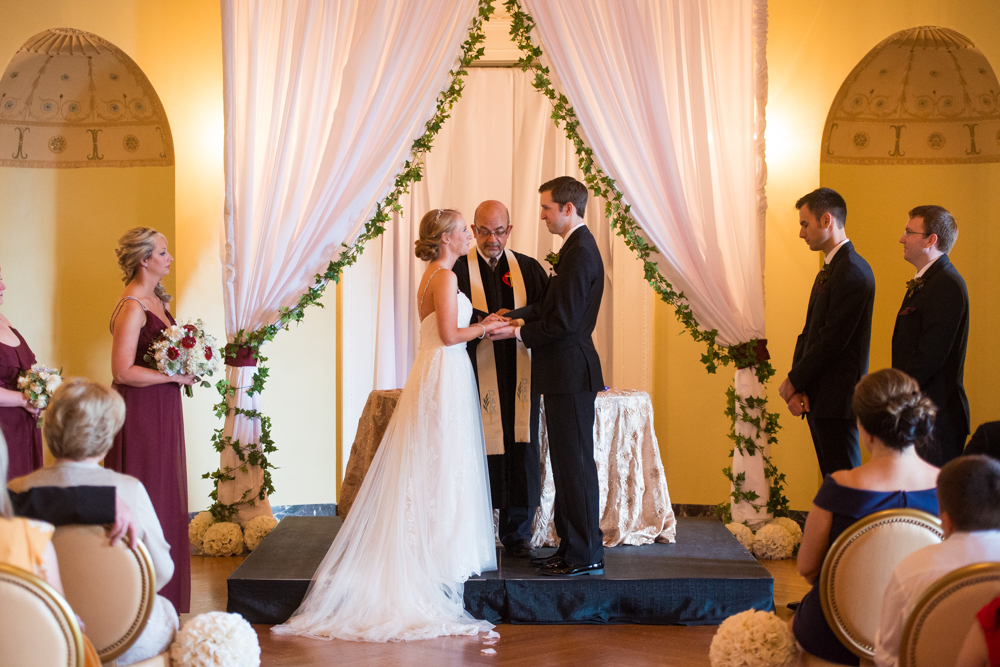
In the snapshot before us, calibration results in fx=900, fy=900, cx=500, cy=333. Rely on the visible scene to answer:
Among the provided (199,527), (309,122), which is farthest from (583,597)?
(309,122)

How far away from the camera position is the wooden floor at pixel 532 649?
3389 mm

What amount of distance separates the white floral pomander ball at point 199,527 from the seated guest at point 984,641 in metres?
4.42

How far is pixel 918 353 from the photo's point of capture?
3.83m

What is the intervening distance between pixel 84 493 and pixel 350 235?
309 centimetres

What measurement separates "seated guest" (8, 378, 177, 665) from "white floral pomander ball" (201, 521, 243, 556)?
2.92 metres

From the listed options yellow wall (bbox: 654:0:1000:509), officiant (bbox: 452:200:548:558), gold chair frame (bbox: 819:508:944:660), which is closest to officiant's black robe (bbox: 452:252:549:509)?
officiant (bbox: 452:200:548:558)

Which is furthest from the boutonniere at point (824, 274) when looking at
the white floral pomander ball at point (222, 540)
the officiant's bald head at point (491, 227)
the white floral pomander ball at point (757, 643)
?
the white floral pomander ball at point (222, 540)

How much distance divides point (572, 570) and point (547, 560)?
22cm

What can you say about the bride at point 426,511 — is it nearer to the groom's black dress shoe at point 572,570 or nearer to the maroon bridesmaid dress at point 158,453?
the groom's black dress shoe at point 572,570

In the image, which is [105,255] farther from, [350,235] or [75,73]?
[350,235]

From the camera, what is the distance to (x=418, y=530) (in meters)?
3.84

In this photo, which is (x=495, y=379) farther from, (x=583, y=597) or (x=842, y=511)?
(x=842, y=511)

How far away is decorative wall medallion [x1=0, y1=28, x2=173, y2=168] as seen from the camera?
5.92 m

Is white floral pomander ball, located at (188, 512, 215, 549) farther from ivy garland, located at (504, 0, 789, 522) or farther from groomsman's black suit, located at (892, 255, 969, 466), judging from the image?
groomsman's black suit, located at (892, 255, 969, 466)
